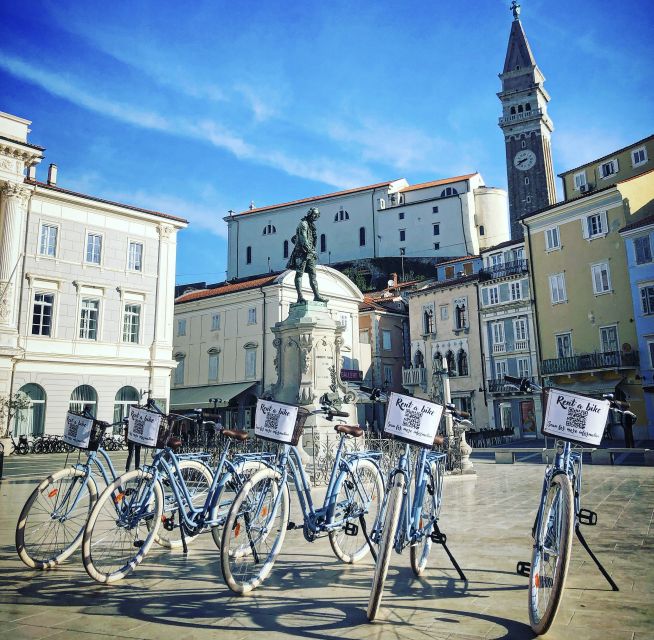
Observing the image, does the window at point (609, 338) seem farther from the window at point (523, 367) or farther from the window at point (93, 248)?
the window at point (93, 248)

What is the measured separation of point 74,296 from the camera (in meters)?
28.5

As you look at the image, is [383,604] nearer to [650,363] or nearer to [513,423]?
[650,363]

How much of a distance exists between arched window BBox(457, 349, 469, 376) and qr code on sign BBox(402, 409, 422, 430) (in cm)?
3904

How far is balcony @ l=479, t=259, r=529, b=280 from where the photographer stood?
39.5m

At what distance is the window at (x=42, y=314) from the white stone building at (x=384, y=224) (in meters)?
50.6

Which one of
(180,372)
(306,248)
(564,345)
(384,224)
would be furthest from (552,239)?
(384,224)

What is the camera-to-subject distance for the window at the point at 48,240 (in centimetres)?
2788

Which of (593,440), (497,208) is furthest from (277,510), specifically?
A: (497,208)

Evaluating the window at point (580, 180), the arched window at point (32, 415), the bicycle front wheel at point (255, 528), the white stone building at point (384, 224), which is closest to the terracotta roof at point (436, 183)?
the white stone building at point (384, 224)

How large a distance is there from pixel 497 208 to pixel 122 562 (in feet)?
246

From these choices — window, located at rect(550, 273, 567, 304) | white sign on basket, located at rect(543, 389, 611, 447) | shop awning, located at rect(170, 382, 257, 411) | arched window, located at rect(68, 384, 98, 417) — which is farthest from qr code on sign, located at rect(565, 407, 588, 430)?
shop awning, located at rect(170, 382, 257, 411)

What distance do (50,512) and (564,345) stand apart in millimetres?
35390

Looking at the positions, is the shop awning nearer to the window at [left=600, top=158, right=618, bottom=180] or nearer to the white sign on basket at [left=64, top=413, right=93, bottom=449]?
the window at [left=600, top=158, right=618, bottom=180]

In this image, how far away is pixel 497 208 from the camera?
7394 centimetres
